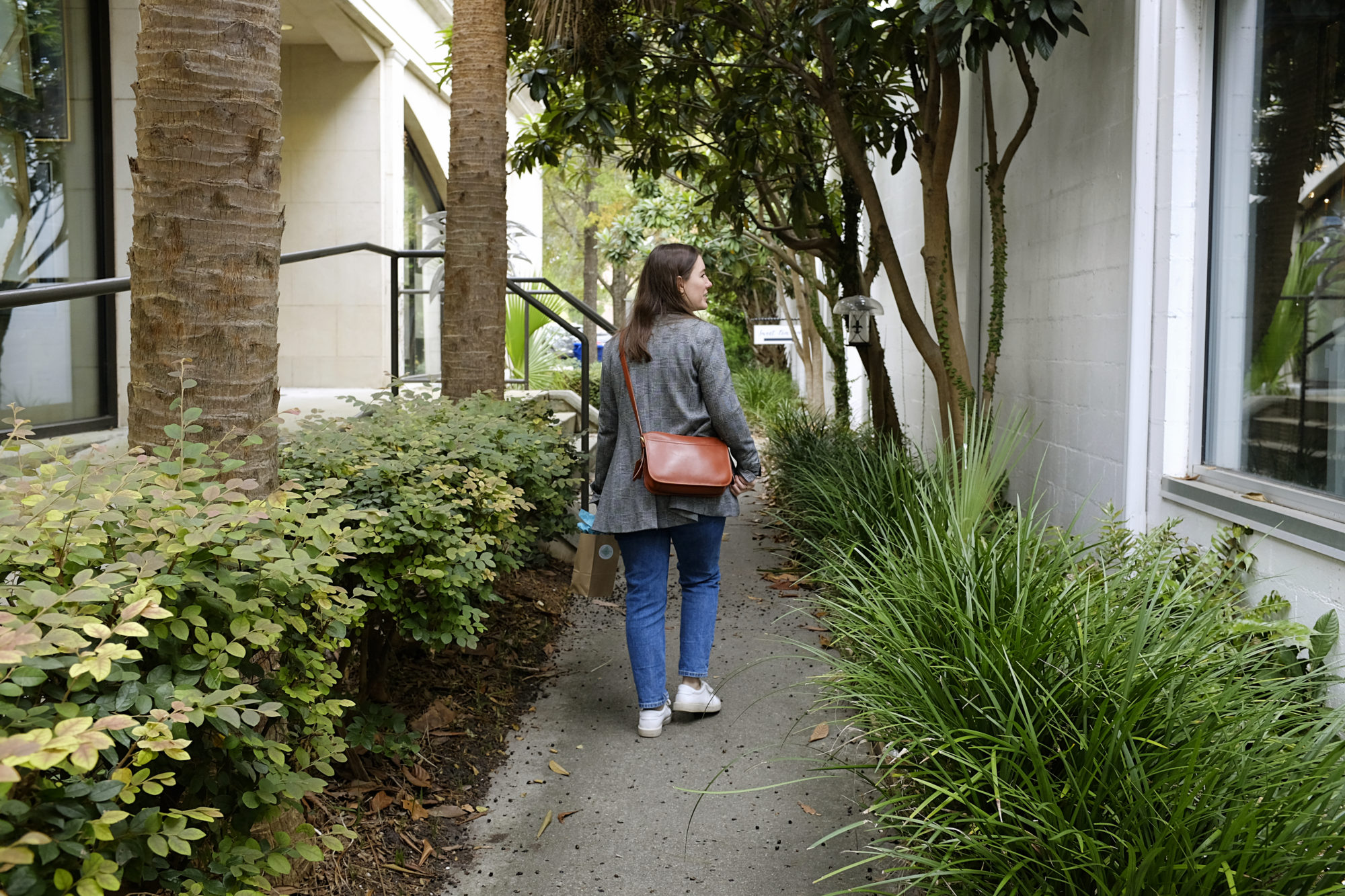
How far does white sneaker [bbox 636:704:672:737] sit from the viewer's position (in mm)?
4156

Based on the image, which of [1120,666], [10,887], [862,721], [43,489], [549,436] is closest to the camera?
[10,887]

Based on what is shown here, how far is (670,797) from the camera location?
3.64m

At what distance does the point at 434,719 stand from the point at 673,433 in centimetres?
139

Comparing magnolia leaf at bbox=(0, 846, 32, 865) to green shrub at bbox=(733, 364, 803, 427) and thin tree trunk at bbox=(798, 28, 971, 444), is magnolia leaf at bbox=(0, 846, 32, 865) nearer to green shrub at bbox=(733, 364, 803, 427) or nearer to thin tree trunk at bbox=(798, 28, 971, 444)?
thin tree trunk at bbox=(798, 28, 971, 444)

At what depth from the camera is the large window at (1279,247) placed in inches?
142

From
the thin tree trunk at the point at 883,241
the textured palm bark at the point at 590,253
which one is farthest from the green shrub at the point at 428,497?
the textured palm bark at the point at 590,253

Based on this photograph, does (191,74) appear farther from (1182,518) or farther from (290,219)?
(290,219)

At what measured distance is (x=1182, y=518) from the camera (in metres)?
4.43

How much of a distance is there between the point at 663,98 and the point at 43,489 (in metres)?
7.50

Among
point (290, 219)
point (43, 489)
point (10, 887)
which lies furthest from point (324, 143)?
point (10, 887)

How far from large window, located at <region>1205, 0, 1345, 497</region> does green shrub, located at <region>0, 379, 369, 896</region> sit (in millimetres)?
3181

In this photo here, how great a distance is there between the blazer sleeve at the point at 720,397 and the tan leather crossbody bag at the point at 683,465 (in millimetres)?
65

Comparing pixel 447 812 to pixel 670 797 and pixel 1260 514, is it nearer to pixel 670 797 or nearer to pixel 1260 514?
pixel 670 797

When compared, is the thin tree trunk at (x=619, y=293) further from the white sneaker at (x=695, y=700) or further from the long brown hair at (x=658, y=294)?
the white sneaker at (x=695, y=700)
